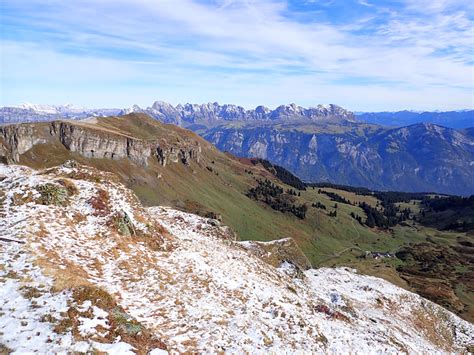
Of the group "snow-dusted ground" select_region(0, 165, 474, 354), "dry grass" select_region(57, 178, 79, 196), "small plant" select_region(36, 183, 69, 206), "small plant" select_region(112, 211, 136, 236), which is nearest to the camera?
"snow-dusted ground" select_region(0, 165, 474, 354)

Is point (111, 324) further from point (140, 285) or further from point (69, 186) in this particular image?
point (69, 186)

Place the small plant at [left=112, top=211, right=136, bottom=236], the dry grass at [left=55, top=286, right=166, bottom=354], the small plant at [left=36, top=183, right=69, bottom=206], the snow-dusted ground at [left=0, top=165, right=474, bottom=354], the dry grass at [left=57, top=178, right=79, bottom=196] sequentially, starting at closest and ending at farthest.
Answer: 1. the dry grass at [left=55, top=286, right=166, bottom=354]
2. the snow-dusted ground at [left=0, top=165, right=474, bottom=354]
3. the small plant at [left=36, top=183, right=69, bottom=206]
4. the small plant at [left=112, top=211, right=136, bottom=236]
5. the dry grass at [left=57, top=178, right=79, bottom=196]

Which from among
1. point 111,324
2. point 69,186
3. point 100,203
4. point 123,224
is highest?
point 69,186

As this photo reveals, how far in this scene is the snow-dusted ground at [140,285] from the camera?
66.5 feet

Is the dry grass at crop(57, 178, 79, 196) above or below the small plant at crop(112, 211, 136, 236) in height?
above

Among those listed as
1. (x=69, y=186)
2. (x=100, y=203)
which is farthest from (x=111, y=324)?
(x=69, y=186)

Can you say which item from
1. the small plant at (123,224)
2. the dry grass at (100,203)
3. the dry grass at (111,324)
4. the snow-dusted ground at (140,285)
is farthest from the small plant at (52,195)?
the dry grass at (111,324)

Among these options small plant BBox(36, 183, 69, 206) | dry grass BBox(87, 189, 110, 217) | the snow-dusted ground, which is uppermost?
small plant BBox(36, 183, 69, 206)

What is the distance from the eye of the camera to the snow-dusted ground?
66.5 feet

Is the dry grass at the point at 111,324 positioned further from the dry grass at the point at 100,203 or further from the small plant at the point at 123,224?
the dry grass at the point at 100,203

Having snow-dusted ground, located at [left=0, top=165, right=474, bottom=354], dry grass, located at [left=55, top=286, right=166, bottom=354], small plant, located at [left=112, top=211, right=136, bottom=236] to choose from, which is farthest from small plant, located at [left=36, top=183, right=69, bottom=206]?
dry grass, located at [left=55, top=286, right=166, bottom=354]

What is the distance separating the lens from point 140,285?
89.8 feet

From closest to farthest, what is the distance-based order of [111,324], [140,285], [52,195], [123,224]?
[111,324]
[140,285]
[52,195]
[123,224]

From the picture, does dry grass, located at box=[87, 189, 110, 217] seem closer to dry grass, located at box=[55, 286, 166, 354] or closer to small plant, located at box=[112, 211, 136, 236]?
small plant, located at box=[112, 211, 136, 236]
